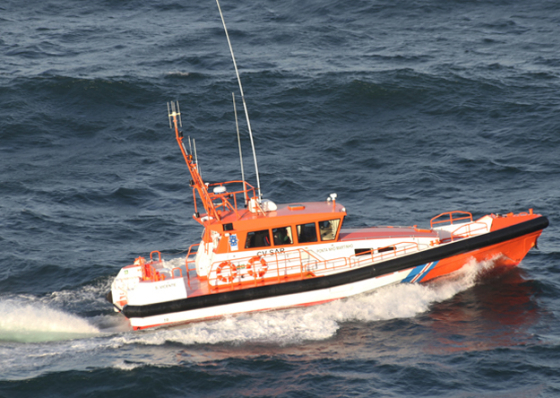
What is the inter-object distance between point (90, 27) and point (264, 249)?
2702cm

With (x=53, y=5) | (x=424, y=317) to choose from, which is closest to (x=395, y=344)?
(x=424, y=317)

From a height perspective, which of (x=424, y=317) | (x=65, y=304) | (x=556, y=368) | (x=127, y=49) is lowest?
(x=556, y=368)

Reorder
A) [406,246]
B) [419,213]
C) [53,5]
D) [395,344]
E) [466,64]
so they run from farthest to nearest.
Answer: [53,5] < [466,64] < [419,213] < [406,246] < [395,344]

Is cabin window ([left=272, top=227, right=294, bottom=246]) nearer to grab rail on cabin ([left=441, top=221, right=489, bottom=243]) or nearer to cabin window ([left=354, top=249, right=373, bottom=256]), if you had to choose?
cabin window ([left=354, top=249, right=373, bottom=256])

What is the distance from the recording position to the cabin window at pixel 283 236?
1308 centimetres

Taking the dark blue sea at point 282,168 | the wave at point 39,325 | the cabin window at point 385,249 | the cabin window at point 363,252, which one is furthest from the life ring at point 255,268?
the wave at point 39,325

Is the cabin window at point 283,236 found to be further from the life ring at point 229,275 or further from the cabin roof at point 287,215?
the life ring at point 229,275

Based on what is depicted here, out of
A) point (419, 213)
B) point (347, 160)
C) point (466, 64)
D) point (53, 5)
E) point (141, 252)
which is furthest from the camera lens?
point (53, 5)

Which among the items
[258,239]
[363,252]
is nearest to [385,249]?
[363,252]

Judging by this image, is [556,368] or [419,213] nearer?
[556,368]

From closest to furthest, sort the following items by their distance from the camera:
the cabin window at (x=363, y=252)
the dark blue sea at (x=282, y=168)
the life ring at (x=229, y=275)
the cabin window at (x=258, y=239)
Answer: the dark blue sea at (x=282, y=168)
the life ring at (x=229, y=275)
the cabin window at (x=258, y=239)
the cabin window at (x=363, y=252)

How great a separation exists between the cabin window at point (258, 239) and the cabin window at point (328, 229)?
1.16 metres

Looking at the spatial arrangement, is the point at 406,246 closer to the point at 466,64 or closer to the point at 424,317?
the point at 424,317

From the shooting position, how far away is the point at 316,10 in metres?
35.9
